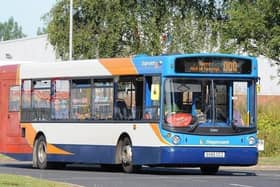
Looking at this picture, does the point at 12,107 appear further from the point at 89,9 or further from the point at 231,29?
the point at 89,9

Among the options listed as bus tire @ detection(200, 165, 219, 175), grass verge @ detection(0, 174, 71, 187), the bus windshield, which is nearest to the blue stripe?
the bus windshield

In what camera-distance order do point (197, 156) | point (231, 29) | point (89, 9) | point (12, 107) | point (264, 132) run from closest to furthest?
point (197, 156), point (12, 107), point (264, 132), point (231, 29), point (89, 9)

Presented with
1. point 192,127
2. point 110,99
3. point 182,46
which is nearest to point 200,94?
point 192,127

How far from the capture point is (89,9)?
56.2 metres

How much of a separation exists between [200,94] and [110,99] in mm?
2580

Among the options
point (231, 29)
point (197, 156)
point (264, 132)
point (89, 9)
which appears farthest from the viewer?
point (89, 9)

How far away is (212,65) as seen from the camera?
23344mm

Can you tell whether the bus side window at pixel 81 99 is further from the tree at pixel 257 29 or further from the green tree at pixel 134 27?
the green tree at pixel 134 27

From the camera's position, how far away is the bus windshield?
2272cm

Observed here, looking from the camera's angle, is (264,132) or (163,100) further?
(264,132)

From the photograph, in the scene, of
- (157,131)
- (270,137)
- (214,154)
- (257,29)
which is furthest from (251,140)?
(257,29)

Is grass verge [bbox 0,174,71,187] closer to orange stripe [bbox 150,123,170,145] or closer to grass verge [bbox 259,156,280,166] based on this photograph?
orange stripe [bbox 150,123,170,145]

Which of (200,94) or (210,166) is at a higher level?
(200,94)

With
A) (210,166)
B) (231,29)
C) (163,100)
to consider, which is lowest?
(210,166)
